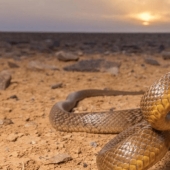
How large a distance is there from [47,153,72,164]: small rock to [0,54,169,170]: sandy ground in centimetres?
4

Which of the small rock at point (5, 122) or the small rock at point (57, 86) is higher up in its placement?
the small rock at point (57, 86)

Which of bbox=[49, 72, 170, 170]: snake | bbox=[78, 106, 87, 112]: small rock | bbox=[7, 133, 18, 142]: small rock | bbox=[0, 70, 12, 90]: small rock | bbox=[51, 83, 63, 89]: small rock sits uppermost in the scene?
bbox=[49, 72, 170, 170]: snake

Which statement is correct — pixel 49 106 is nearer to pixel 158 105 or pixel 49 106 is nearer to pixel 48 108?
pixel 48 108

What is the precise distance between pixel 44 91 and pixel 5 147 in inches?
119

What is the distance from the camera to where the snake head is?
2.99 meters

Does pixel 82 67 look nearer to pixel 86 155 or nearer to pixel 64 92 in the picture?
pixel 64 92

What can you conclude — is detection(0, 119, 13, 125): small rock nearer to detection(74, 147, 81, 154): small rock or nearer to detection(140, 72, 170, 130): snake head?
detection(74, 147, 81, 154): small rock

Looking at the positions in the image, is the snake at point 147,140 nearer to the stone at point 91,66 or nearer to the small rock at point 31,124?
the small rock at point 31,124

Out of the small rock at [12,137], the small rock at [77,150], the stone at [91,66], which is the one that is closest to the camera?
the small rock at [77,150]

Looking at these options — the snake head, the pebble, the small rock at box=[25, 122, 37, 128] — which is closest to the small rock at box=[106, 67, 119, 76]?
the small rock at box=[25, 122, 37, 128]

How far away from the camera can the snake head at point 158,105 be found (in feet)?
9.81

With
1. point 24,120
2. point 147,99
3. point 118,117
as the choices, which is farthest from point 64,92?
point 147,99

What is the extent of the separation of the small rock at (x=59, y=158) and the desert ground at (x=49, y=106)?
1cm

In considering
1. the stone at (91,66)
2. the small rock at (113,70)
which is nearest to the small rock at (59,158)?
the small rock at (113,70)
